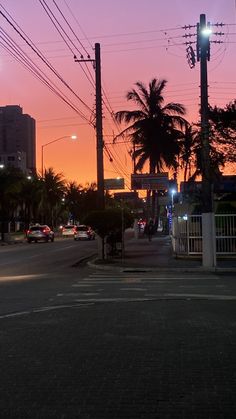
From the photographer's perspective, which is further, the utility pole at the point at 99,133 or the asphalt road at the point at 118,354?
the utility pole at the point at 99,133

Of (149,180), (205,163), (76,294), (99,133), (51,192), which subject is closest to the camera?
(76,294)

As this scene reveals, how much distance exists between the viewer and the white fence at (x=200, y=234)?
2581 centimetres

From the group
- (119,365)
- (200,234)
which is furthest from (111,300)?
(200,234)

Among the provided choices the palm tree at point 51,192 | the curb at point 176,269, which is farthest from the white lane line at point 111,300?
the palm tree at point 51,192

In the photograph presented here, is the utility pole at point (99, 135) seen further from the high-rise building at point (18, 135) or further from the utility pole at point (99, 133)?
the high-rise building at point (18, 135)

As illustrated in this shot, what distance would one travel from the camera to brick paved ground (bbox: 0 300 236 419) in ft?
18.1

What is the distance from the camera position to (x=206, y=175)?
2269 centimetres

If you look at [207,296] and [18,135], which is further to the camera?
[18,135]

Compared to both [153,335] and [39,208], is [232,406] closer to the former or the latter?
[153,335]

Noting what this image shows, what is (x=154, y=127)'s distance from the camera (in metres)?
50.3

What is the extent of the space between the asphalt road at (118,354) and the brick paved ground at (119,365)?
0.03ft

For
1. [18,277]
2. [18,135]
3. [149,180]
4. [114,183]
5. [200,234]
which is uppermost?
[18,135]

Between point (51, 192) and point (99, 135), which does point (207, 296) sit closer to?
point (99, 135)

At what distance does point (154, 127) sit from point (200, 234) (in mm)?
25313
